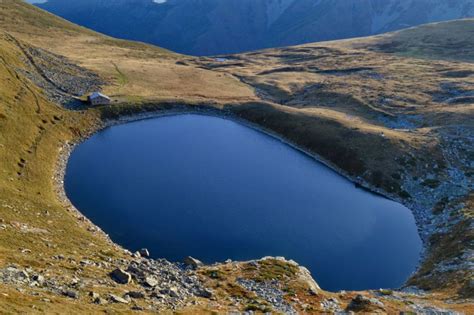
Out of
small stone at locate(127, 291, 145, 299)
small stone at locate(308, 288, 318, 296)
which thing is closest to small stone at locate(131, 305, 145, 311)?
small stone at locate(127, 291, 145, 299)

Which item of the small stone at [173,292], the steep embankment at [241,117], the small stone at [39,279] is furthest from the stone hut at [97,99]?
the small stone at [39,279]

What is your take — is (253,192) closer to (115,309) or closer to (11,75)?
(115,309)

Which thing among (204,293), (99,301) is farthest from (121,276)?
(204,293)

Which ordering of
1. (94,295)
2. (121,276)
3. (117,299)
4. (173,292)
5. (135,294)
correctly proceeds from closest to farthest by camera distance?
(94,295) < (117,299) < (135,294) < (121,276) < (173,292)

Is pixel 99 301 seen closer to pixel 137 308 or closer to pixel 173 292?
pixel 137 308

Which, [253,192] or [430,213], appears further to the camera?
[253,192]

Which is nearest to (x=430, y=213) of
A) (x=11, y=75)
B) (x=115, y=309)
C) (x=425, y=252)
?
(x=425, y=252)
